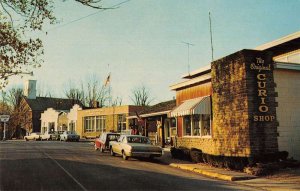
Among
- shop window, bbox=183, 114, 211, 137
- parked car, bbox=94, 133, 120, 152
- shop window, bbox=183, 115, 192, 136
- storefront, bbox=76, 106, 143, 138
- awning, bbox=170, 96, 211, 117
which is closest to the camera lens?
awning, bbox=170, 96, 211, 117

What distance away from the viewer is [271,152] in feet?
57.0

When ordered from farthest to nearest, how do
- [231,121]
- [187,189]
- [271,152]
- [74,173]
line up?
[231,121]
[271,152]
[74,173]
[187,189]

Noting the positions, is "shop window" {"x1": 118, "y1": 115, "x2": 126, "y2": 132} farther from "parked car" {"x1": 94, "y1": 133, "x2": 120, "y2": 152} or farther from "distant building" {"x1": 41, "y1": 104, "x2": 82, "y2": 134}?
"parked car" {"x1": 94, "y1": 133, "x2": 120, "y2": 152}

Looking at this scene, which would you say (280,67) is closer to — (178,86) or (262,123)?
(262,123)

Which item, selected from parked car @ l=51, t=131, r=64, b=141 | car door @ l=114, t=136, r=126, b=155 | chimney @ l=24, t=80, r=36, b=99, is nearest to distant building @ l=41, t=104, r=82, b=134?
parked car @ l=51, t=131, r=64, b=141

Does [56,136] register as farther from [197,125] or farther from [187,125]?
[197,125]

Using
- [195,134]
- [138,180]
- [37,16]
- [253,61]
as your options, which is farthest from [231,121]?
[37,16]

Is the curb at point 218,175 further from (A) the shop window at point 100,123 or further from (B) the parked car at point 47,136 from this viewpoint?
(B) the parked car at point 47,136

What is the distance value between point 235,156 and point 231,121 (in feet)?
6.43

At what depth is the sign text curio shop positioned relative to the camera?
17.5 m

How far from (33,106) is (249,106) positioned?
78555 millimetres

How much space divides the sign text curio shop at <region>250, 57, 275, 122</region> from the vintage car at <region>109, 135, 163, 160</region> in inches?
254

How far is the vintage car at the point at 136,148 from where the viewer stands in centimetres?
2097

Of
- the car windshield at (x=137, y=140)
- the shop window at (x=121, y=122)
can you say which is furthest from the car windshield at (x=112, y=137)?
the shop window at (x=121, y=122)
